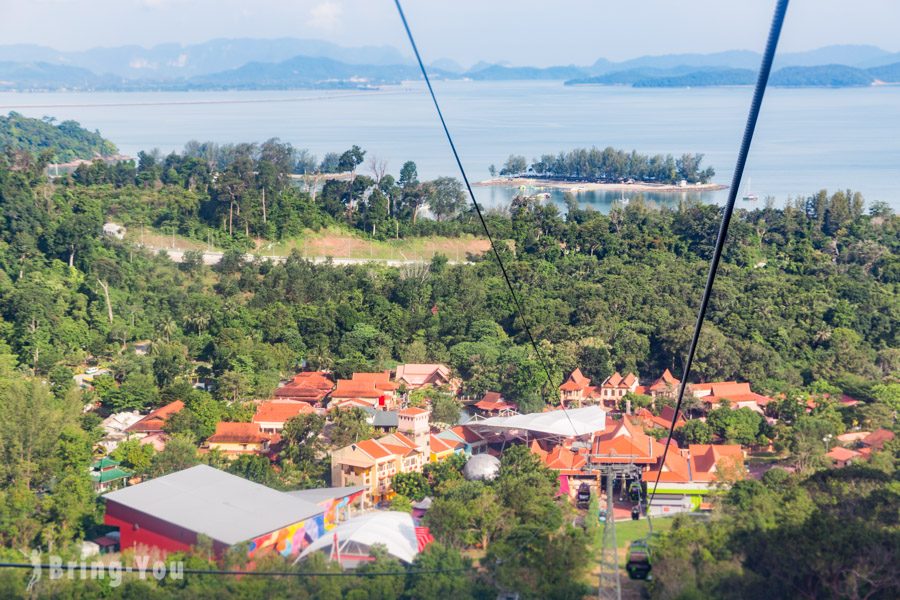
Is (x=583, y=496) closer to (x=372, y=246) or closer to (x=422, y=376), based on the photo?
(x=422, y=376)


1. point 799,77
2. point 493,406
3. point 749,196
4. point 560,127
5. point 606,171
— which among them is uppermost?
point 799,77

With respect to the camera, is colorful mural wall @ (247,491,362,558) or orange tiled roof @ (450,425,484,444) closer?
colorful mural wall @ (247,491,362,558)

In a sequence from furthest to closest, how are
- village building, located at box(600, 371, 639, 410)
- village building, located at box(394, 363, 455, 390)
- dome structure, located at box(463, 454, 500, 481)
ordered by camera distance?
village building, located at box(394, 363, 455, 390), village building, located at box(600, 371, 639, 410), dome structure, located at box(463, 454, 500, 481)

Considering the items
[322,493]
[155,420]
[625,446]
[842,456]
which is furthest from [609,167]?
[322,493]

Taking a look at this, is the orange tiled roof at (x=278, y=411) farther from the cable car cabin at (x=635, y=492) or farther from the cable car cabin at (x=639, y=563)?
the cable car cabin at (x=639, y=563)

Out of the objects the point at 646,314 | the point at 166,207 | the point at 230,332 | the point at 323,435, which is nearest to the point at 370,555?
the point at 323,435

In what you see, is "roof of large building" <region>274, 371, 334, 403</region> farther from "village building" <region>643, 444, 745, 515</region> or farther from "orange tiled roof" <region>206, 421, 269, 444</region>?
"village building" <region>643, 444, 745, 515</region>

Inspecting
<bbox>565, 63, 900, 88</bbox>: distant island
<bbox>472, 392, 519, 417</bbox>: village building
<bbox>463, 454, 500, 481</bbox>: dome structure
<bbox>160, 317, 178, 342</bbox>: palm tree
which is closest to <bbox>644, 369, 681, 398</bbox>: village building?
<bbox>472, 392, 519, 417</bbox>: village building
